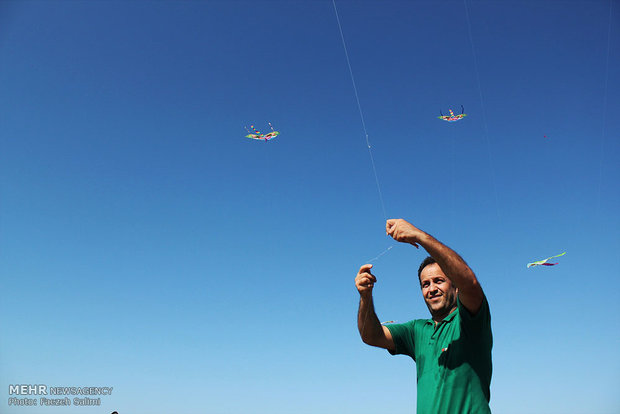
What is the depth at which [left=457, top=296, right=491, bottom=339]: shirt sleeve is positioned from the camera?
2334 mm

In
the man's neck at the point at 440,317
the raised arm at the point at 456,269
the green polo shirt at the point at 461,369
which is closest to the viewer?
the raised arm at the point at 456,269

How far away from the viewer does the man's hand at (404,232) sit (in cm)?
233

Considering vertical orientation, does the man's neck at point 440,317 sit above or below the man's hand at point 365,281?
below

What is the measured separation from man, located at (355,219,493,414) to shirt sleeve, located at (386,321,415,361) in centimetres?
14

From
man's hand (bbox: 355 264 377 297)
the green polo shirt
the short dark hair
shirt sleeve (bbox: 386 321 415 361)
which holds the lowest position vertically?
the green polo shirt

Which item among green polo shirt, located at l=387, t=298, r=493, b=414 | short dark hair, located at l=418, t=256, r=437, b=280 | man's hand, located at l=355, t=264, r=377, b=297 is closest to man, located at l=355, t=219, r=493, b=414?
green polo shirt, located at l=387, t=298, r=493, b=414

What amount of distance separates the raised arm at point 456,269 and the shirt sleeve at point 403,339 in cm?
93

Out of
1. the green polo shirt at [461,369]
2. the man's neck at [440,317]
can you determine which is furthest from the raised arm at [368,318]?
the green polo shirt at [461,369]

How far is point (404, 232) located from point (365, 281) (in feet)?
2.61

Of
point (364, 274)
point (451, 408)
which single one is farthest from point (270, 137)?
point (451, 408)

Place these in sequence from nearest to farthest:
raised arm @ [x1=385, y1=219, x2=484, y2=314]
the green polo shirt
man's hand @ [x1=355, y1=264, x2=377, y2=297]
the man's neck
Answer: raised arm @ [x1=385, y1=219, x2=484, y2=314] → the green polo shirt → the man's neck → man's hand @ [x1=355, y1=264, x2=377, y2=297]

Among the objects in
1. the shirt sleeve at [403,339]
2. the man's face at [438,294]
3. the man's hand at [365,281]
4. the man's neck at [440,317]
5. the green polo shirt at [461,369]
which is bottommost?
the green polo shirt at [461,369]

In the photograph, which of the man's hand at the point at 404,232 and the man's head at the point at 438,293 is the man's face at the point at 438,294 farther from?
the man's hand at the point at 404,232

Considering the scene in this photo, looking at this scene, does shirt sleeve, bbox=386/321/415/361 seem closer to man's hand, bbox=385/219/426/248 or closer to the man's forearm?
the man's forearm
